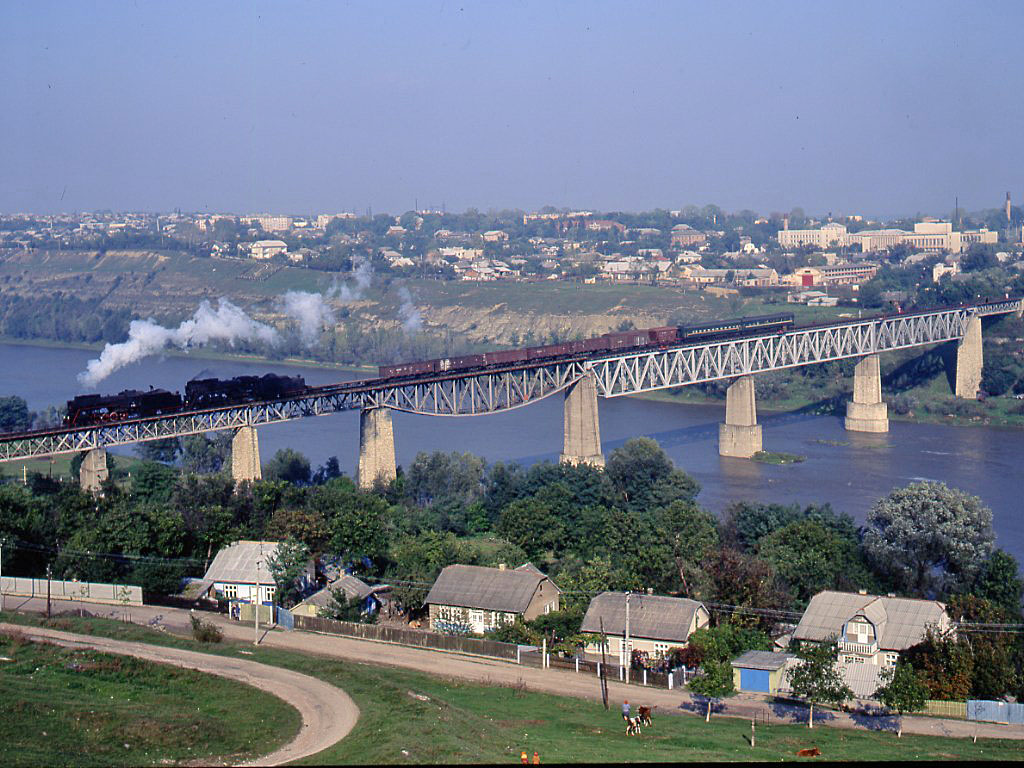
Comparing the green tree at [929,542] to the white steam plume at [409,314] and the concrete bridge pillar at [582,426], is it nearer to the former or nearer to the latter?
the concrete bridge pillar at [582,426]

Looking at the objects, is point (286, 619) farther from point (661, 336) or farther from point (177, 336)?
point (177, 336)

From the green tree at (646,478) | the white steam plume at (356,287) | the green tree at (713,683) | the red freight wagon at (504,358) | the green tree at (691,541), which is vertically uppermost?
the white steam plume at (356,287)

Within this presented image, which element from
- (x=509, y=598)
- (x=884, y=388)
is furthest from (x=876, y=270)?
(x=509, y=598)

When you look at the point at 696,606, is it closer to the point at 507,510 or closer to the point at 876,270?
the point at 507,510

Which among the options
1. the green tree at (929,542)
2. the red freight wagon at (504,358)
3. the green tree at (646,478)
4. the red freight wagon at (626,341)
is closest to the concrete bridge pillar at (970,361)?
the red freight wagon at (626,341)

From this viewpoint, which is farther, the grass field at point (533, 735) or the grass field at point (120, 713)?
the grass field at point (533, 735)

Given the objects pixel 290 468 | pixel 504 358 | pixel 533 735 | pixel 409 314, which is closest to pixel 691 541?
pixel 533 735

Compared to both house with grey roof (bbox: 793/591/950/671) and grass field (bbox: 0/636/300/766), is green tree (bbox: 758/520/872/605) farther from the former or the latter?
grass field (bbox: 0/636/300/766)
